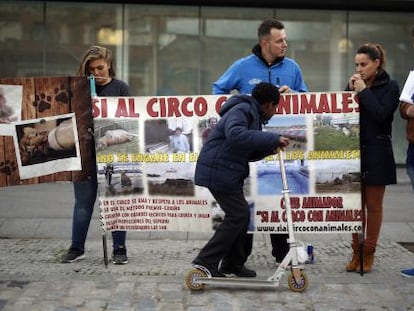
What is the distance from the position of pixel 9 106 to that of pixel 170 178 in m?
1.45

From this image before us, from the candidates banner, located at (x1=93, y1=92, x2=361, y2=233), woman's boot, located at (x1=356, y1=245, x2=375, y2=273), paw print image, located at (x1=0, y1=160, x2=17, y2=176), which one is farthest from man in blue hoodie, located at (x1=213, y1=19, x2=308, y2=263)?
paw print image, located at (x1=0, y1=160, x2=17, y2=176)

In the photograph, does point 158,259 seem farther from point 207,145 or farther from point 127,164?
point 207,145

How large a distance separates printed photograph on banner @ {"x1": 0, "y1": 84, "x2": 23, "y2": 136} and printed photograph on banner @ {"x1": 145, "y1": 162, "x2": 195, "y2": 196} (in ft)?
3.79

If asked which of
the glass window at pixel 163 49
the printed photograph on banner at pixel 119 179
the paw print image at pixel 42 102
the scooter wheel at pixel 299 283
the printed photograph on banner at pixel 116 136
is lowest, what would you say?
the scooter wheel at pixel 299 283

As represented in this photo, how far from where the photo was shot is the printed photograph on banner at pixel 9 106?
559 cm

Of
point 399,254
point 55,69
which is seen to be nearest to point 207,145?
point 399,254

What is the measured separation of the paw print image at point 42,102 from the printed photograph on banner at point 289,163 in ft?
5.92

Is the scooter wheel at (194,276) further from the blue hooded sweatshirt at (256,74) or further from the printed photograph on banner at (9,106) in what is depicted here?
the printed photograph on banner at (9,106)

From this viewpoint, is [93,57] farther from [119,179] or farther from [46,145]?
[119,179]

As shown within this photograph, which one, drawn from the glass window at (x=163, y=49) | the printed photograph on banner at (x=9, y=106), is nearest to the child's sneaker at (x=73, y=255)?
the printed photograph on banner at (x=9, y=106)

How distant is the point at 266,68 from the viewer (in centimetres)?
578

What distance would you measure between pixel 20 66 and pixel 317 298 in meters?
9.91

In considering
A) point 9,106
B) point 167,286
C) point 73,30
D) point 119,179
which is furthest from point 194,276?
point 73,30

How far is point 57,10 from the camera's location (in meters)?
13.3
